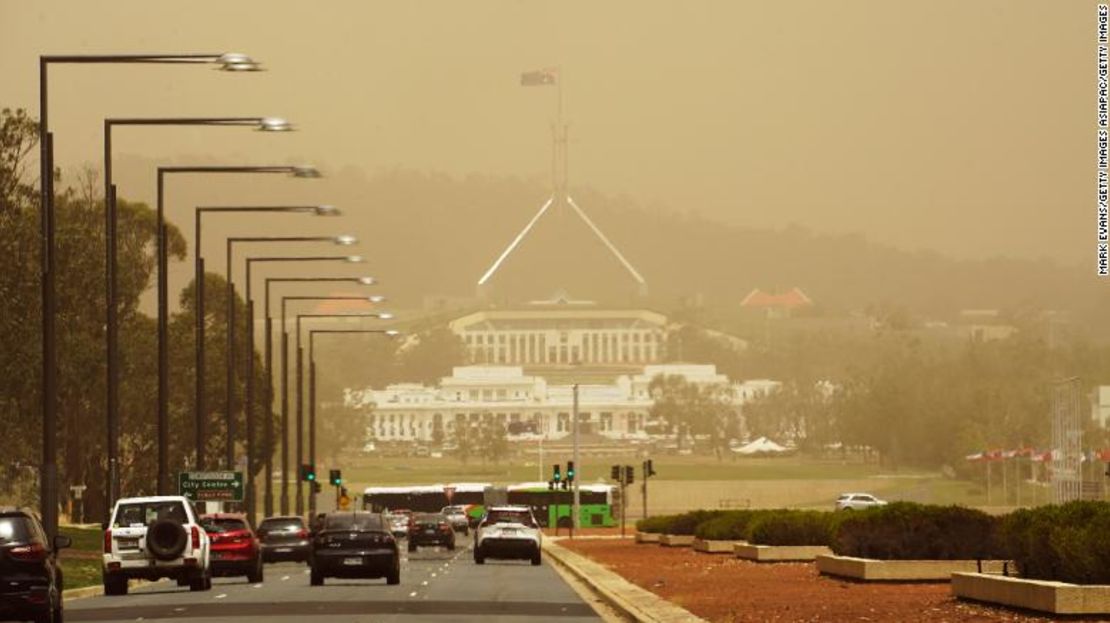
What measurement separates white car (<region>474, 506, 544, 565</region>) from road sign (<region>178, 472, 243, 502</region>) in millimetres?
9131

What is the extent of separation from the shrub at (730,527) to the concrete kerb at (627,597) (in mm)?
8298

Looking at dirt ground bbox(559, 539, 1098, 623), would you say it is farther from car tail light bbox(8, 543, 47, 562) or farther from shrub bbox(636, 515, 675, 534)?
shrub bbox(636, 515, 675, 534)

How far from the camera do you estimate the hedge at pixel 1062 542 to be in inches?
1570

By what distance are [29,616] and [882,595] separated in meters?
18.0

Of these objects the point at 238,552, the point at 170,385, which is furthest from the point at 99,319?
the point at 238,552

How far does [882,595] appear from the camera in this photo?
50.2 m

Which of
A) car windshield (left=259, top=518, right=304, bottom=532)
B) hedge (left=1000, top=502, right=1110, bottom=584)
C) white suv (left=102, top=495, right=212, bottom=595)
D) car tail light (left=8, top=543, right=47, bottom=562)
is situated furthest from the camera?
car windshield (left=259, top=518, right=304, bottom=532)

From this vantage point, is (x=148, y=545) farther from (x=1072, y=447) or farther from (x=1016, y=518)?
(x=1072, y=447)

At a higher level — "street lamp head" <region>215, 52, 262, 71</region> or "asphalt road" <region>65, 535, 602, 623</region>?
"street lamp head" <region>215, 52, 262, 71</region>

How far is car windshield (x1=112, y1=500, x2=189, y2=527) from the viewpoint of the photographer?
58.8 metres

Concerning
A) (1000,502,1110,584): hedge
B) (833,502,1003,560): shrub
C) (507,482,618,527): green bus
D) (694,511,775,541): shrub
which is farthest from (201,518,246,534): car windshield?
(507,482,618,527): green bus

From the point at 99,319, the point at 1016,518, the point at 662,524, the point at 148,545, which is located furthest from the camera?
the point at 99,319

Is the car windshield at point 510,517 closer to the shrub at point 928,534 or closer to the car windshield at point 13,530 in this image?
the shrub at point 928,534

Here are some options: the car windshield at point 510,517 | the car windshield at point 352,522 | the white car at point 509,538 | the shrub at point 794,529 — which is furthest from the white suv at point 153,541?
the car windshield at point 510,517
